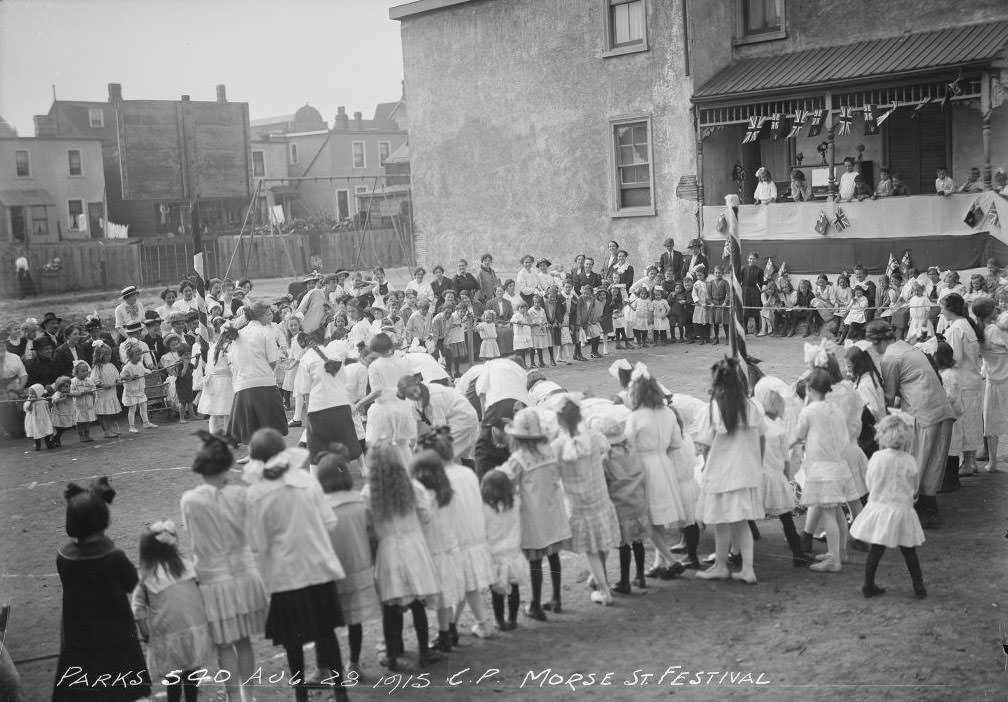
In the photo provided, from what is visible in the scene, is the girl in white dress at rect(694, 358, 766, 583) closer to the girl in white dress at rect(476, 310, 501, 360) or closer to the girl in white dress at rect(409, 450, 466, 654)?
the girl in white dress at rect(409, 450, 466, 654)

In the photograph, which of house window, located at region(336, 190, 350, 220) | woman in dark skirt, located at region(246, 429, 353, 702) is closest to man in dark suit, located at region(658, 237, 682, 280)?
woman in dark skirt, located at region(246, 429, 353, 702)

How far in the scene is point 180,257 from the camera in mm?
30516

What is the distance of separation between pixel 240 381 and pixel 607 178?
14.9 meters

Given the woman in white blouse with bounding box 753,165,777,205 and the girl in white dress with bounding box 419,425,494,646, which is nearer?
the girl in white dress with bounding box 419,425,494,646

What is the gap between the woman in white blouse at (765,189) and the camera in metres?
23.2

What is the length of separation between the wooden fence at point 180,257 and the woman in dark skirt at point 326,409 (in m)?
14.5

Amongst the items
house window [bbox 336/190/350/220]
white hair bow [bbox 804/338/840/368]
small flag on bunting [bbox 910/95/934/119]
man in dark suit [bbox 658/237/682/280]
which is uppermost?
house window [bbox 336/190/350/220]

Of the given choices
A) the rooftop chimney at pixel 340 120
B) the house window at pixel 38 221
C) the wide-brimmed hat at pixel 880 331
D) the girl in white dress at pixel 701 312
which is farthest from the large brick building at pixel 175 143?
the rooftop chimney at pixel 340 120

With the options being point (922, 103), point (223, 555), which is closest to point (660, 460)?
point (223, 555)

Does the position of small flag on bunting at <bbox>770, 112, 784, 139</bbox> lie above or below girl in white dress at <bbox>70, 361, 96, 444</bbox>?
above

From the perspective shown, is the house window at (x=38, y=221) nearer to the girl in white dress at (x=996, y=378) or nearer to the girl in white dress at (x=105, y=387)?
the girl in white dress at (x=105, y=387)

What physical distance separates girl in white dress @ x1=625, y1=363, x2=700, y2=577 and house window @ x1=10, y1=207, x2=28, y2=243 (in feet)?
80.3

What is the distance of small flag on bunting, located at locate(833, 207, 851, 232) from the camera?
21844 mm

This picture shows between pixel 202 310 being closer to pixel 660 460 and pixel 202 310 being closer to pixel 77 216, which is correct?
pixel 660 460
